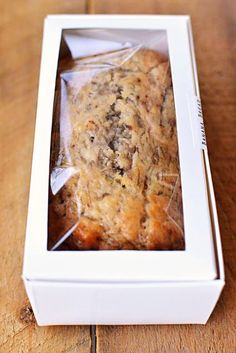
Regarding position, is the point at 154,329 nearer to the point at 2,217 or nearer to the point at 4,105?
the point at 2,217

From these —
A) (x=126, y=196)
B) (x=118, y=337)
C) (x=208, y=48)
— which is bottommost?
(x=118, y=337)

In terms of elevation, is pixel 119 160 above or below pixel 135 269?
above

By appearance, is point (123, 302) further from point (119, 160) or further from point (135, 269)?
point (119, 160)

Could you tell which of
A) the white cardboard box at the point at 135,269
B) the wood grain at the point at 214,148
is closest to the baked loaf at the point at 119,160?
the white cardboard box at the point at 135,269

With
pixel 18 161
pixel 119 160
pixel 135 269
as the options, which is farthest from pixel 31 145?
pixel 135 269

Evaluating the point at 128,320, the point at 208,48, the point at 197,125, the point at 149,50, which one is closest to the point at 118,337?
the point at 128,320

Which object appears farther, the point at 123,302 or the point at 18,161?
the point at 18,161
